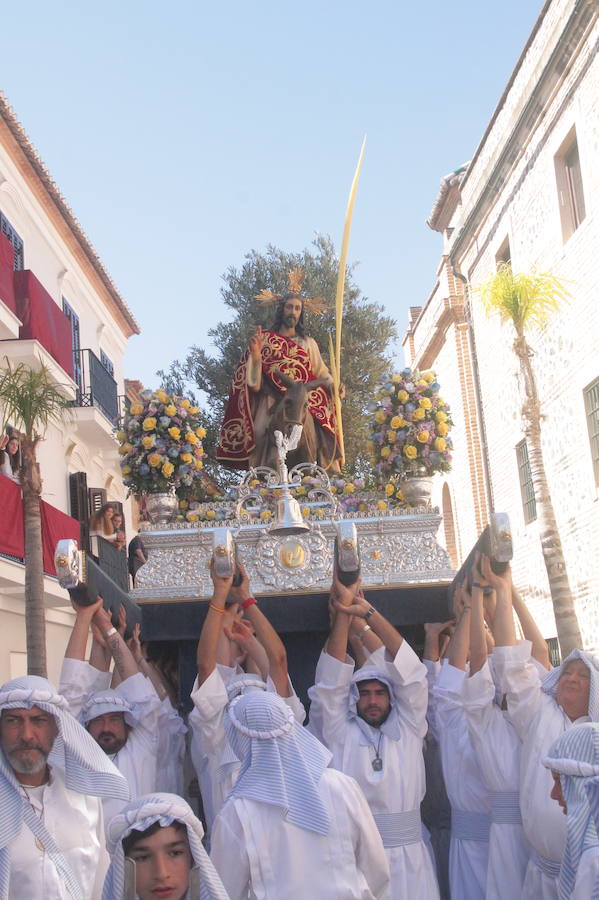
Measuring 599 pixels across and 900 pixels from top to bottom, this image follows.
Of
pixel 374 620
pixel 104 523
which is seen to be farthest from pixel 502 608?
pixel 104 523

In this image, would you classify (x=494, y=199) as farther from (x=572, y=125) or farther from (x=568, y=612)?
(x=568, y=612)

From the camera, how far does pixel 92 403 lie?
1744 centimetres

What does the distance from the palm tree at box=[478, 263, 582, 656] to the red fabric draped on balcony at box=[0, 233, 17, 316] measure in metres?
6.06

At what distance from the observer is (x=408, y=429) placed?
20.9 ft

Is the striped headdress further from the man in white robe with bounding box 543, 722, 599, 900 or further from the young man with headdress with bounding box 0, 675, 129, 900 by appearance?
the man in white robe with bounding box 543, 722, 599, 900

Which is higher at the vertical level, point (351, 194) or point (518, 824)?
point (351, 194)

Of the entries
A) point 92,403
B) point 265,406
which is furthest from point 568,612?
point 92,403

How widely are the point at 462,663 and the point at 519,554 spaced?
9.55 meters

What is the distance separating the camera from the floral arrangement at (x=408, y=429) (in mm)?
6324

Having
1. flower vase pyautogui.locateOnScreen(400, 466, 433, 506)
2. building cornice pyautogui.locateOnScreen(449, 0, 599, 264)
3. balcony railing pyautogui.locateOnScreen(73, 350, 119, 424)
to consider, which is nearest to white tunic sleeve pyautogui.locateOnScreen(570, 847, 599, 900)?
flower vase pyautogui.locateOnScreen(400, 466, 433, 506)

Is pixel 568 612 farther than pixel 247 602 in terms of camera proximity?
Yes

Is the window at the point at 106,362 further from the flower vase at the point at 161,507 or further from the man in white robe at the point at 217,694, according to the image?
the man in white robe at the point at 217,694

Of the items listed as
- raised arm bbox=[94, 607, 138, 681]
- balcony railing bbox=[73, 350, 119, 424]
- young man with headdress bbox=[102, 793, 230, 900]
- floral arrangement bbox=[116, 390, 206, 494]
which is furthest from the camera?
balcony railing bbox=[73, 350, 119, 424]

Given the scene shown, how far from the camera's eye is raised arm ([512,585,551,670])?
4715 mm
